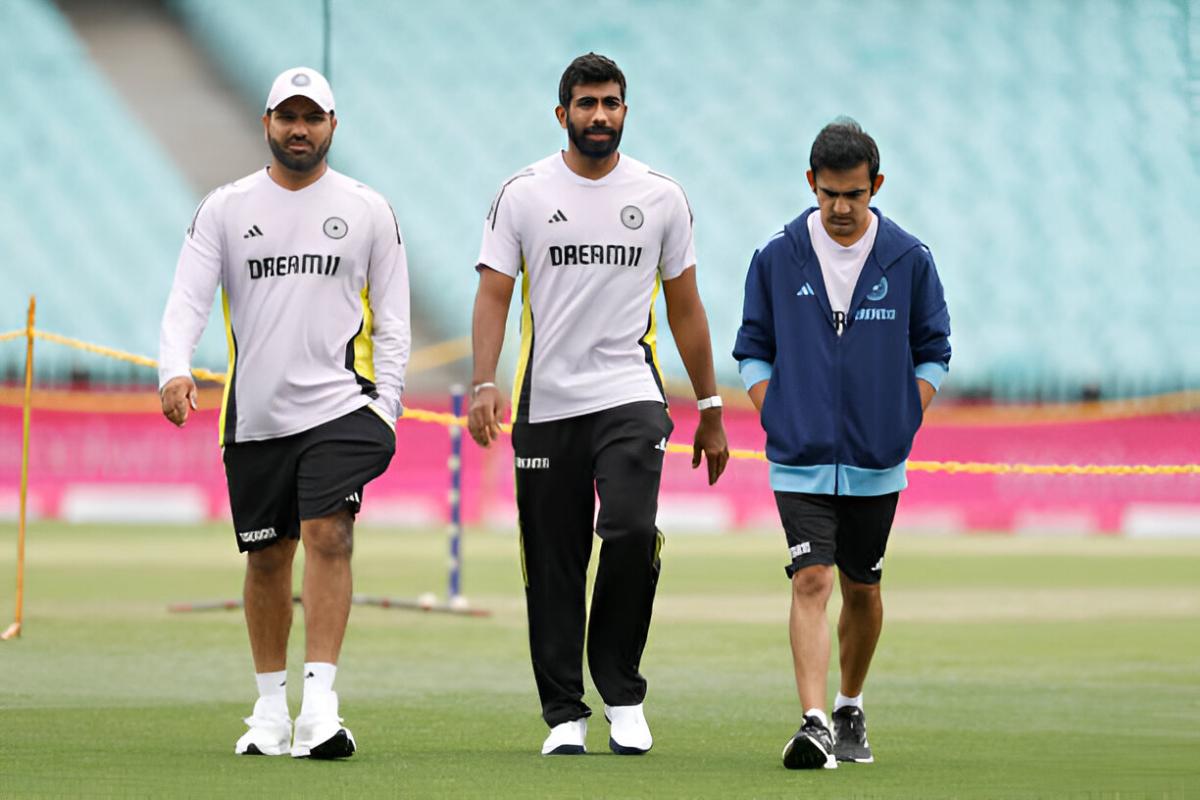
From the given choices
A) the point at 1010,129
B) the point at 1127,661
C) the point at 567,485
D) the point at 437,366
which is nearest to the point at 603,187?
the point at 567,485

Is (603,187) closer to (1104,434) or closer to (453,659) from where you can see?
(453,659)

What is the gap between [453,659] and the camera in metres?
9.62

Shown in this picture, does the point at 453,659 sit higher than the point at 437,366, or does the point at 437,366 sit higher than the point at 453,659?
the point at 437,366

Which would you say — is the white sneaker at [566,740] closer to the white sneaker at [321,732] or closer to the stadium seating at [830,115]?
Result: the white sneaker at [321,732]

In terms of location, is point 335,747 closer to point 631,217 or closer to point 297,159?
point 297,159

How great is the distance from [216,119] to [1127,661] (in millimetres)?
28253

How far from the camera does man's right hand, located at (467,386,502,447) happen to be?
20.4 feet

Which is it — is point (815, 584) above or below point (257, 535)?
below

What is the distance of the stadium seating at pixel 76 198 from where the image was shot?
3369 centimetres

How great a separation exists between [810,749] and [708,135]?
103ft

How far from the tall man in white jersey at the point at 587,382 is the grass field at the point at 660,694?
35 centimetres

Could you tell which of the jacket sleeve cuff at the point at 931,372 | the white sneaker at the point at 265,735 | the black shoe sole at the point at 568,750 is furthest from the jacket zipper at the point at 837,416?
the white sneaker at the point at 265,735

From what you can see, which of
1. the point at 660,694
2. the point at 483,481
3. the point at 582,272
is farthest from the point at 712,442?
the point at 483,481

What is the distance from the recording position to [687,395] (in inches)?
1190
